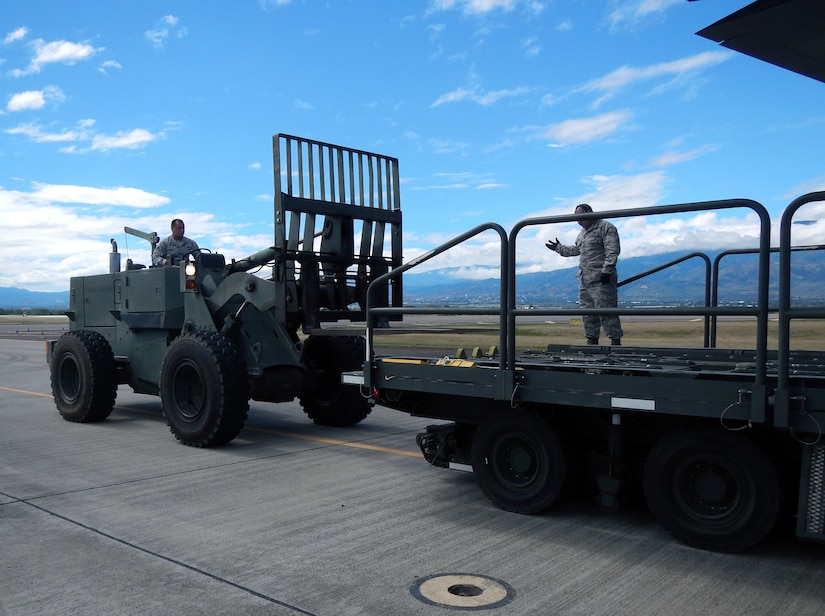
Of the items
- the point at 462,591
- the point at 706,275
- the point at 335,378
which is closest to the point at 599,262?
the point at 706,275

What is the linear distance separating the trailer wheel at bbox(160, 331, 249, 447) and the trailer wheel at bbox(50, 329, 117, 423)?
1702 mm

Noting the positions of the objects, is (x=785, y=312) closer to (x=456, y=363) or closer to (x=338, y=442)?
(x=456, y=363)

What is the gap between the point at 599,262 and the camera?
22.9ft

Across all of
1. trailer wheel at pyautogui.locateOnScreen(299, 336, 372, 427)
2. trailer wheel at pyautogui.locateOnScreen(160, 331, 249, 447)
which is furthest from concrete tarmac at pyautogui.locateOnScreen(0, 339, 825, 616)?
trailer wheel at pyautogui.locateOnScreen(299, 336, 372, 427)

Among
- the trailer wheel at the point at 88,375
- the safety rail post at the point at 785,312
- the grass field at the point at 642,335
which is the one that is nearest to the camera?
the safety rail post at the point at 785,312

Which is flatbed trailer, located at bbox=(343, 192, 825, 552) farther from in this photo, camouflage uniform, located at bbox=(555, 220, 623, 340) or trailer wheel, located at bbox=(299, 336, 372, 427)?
trailer wheel, located at bbox=(299, 336, 372, 427)

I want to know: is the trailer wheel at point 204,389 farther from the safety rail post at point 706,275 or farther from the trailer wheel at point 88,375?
the safety rail post at point 706,275

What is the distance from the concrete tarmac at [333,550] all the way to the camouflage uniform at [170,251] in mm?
3008

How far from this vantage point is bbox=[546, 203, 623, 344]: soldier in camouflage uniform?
22.5ft

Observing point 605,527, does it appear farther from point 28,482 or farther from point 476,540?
point 28,482

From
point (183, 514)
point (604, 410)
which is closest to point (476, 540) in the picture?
point (604, 410)

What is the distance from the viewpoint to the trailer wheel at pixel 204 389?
729 centimetres

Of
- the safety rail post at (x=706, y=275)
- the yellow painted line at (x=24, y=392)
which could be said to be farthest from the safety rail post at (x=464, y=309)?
the yellow painted line at (x=24, y=392)

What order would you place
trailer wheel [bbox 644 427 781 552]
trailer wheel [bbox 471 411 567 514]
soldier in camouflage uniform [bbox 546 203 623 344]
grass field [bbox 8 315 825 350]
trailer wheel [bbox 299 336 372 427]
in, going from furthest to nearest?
trailer wheel [bbox 299 336 372 427] → soldier in camouflage uniform [bbox 546 203 623 344] → grass field [bbox 8 315 825 350] → trailer wheel [bbox 471 411 567 514] → trailer wheel [bbox 644 427 781 552]
